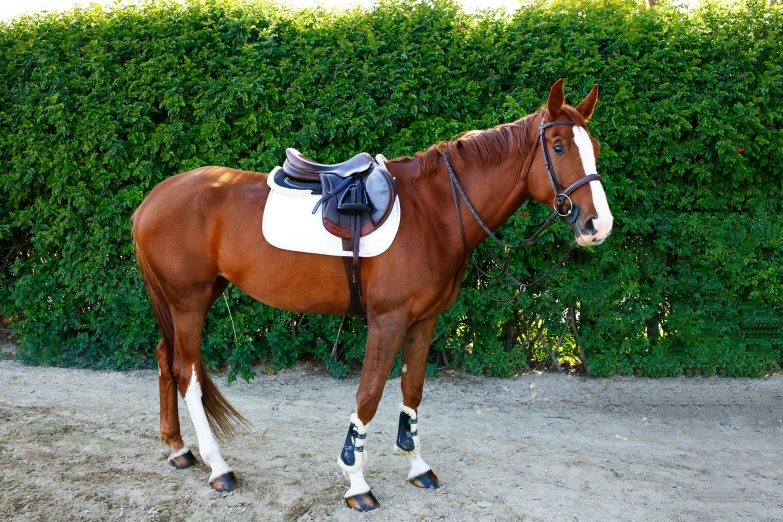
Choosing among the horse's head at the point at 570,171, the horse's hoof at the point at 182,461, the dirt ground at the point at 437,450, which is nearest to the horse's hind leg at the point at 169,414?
the horse's hoof at the point at 182,461

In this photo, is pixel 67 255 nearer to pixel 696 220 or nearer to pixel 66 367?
pixel 66 367

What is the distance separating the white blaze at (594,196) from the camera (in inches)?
111

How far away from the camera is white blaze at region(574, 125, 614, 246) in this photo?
2824mm

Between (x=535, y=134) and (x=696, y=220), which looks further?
(x=696, y=220)

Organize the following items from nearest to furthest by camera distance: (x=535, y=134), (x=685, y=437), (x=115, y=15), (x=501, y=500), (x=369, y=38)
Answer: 1. (x=535, y=134)
2. (x=501, y=500)
3. (x=685, y=437)
4. (x=369, y=38)
5. (x=115, y=15)

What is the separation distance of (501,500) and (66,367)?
4.82 metres

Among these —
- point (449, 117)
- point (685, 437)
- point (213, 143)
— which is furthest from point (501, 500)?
point (213, 143)

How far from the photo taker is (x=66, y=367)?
6012mm

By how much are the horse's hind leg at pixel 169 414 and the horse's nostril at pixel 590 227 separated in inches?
109

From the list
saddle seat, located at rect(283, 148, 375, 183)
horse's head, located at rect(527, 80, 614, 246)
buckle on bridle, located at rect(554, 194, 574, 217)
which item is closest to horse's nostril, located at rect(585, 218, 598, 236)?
horse's head, located at rect(527, 80, 614, 246)

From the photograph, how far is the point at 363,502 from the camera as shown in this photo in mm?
3291

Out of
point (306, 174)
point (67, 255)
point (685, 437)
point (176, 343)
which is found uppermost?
point (306, 174)

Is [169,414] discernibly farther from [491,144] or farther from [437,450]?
[491,144]

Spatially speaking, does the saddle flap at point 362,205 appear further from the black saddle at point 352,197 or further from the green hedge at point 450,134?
the green hedge at point 450,134
